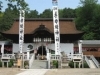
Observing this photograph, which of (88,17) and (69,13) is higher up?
(69,13)

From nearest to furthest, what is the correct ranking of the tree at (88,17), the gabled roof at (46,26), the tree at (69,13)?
the gabled roof at (46,26) < the tree at (88,17) < the tree at (69,13)

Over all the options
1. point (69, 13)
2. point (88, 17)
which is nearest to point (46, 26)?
point (88, 17)

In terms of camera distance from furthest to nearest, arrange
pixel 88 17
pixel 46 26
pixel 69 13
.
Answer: pixel 69 13
pixel 88 17
pixel 46 26

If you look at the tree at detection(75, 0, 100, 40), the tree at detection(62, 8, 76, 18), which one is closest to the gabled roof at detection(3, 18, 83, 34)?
the tree at detection(75, 0, 100, 40)

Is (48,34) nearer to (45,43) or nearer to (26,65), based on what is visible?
(45,43)

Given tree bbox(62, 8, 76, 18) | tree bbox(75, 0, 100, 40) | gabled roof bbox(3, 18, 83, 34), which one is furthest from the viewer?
tree bbox(62, 8, 76, 18)

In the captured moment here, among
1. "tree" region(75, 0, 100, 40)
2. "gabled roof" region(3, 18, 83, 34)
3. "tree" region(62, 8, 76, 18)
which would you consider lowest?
"gabled roof" region(3, 18, 83, 34)

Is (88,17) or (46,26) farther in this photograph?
(88,17)

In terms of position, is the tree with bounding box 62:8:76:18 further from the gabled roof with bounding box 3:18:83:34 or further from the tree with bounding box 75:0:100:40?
the gabled roof with bounding box 3:18:83:34

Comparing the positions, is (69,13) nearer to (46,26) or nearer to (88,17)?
(88,17)

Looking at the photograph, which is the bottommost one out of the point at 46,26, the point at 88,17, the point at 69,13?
the point at 46,26

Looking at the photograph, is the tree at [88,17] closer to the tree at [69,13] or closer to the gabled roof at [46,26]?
the gabled roof at [46,26]

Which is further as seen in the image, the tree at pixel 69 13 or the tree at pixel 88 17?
the tree at pixel 69 13

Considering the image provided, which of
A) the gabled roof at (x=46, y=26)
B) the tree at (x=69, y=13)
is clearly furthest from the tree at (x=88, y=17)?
the tree at (x=69, y=13)
